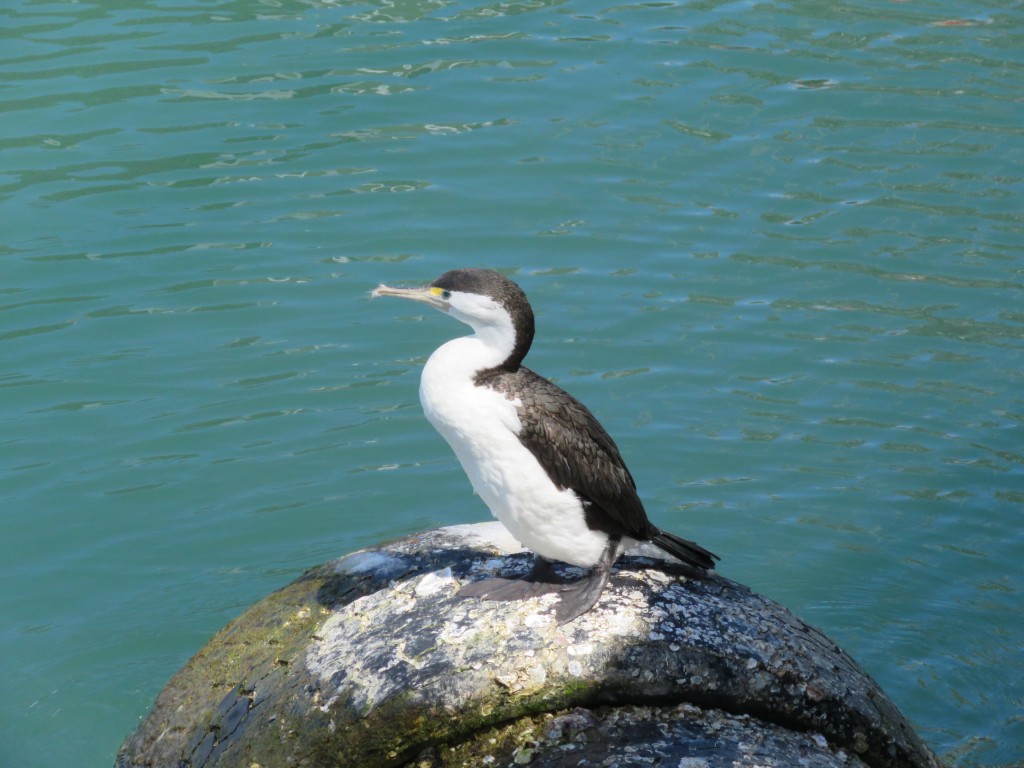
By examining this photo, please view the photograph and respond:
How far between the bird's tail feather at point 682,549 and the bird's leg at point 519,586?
14.7 inches

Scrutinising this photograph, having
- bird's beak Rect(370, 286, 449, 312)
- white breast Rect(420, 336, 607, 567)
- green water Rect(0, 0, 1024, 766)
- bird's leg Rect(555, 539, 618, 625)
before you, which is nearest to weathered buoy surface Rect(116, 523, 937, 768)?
bird's leg Rect(555, 539, 618, 625)

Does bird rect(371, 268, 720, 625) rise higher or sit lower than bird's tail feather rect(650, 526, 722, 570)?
higher

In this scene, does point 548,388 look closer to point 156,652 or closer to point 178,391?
point 156,652

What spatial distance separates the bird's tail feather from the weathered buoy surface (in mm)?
64

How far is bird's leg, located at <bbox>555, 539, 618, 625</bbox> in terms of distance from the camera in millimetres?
4418

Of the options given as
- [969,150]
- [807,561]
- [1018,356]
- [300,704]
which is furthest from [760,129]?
[300,704]

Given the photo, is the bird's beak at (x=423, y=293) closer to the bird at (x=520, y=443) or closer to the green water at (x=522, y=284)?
the bird at (x=520, y=443)

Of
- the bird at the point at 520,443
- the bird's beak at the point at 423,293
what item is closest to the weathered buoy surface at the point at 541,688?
the bird at the point at 520,443

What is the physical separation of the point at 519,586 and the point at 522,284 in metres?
4.52

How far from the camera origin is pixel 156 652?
6.34 m

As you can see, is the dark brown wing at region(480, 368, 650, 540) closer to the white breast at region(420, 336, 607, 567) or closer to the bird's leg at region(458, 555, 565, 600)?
the white breast at region(420, 336, 607, 567)

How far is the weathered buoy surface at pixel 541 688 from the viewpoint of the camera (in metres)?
4.23

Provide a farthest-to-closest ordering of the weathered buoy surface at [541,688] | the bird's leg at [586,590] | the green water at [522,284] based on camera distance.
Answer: the green water at [522,284]
the bird's leg at [586,590]
the weathered buoy surface at [541,688]

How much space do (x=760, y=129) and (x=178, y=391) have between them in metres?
5.34
